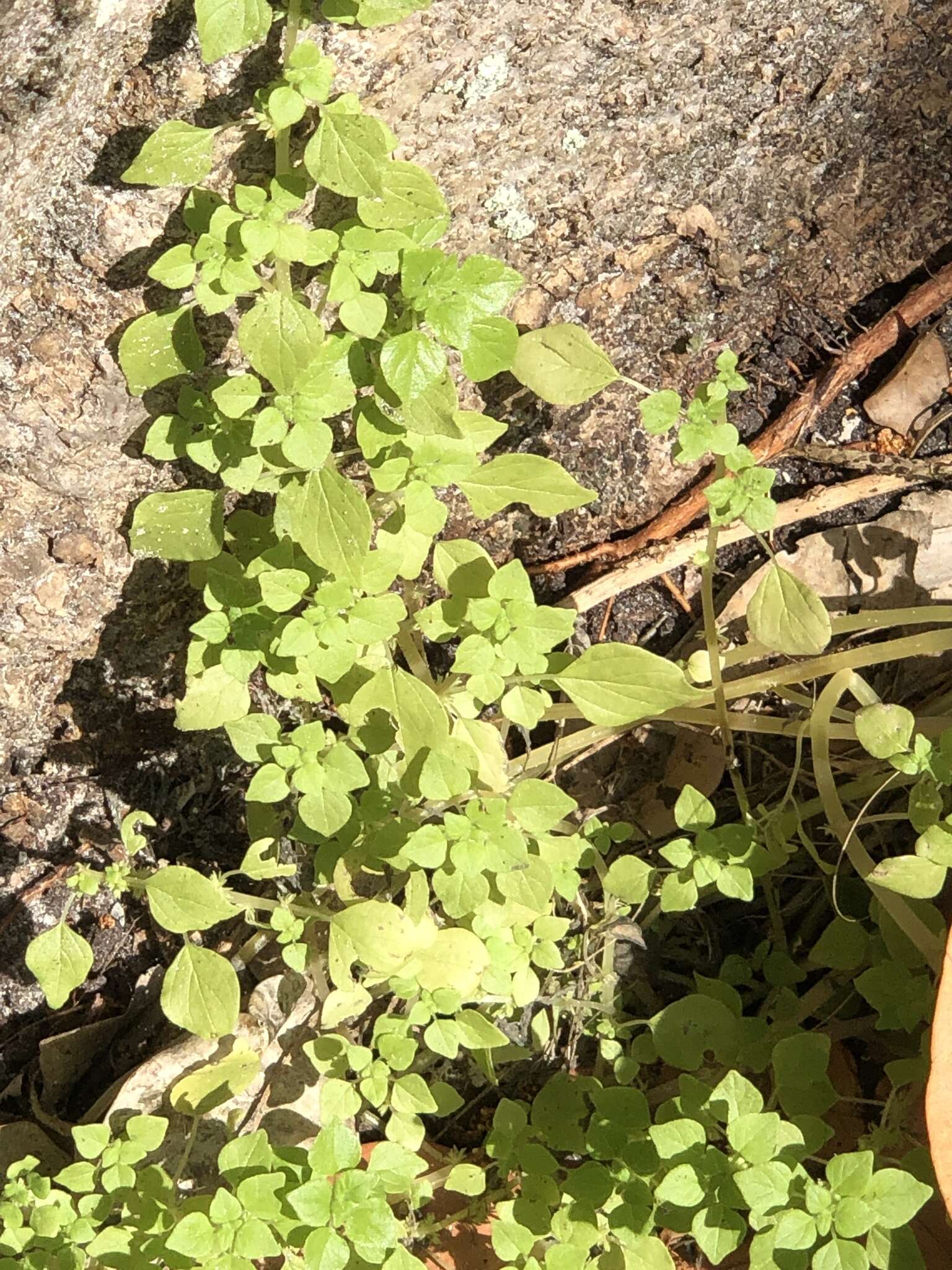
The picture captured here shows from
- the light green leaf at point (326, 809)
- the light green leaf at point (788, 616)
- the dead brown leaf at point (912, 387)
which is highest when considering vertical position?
the dead brown leaf at point (912, 387)

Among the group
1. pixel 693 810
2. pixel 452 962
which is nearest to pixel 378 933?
pixel 452 962

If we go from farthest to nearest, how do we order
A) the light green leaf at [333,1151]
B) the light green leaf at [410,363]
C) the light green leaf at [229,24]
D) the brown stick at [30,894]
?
the brown stick at [30,894] → the light green leaf at [333,1151] → the light green leaf at [410,363] → the light green leaf at [229,24]

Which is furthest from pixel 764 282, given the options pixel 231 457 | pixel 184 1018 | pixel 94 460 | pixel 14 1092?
pixel 14 1092

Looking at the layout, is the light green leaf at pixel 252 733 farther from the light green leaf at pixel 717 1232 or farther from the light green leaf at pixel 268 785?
the light green leaf at pixel 717 1232

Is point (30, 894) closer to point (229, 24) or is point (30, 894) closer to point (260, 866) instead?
point (260, 866)

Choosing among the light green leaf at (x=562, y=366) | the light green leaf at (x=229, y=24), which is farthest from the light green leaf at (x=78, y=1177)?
the light green leaf at (x=229, y=24)

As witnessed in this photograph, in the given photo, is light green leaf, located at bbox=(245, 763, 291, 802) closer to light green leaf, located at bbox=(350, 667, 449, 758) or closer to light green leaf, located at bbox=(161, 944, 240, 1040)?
light green leaf, located at bbox=(350, 667, 449, 758)

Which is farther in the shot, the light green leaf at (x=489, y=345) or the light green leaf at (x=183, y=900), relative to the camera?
the light green leaf at (x=183, y=900)
